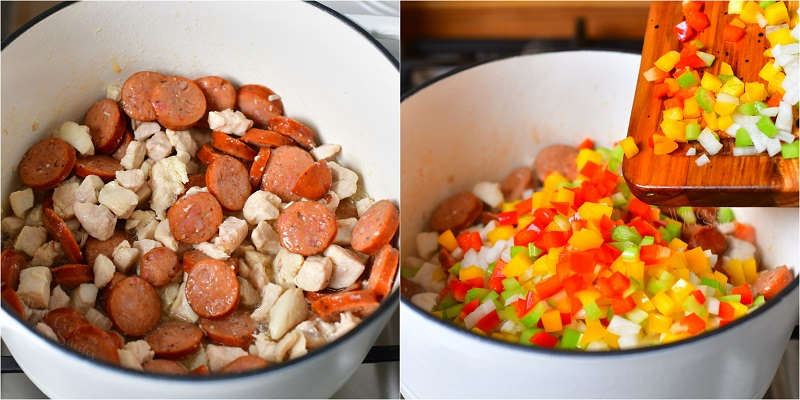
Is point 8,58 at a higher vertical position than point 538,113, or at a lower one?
higher

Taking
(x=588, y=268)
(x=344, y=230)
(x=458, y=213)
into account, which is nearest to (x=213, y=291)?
(x=344, y=230)

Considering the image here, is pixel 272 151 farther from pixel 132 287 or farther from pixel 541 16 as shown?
pixel 541 16

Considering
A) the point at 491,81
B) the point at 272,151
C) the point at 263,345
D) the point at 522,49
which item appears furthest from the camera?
the point at 522,49

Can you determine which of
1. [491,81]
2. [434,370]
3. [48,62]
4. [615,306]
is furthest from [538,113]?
[48,62]

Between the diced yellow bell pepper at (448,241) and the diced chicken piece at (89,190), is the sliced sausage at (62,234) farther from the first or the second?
the diced yellow bell pepper at (448,241)

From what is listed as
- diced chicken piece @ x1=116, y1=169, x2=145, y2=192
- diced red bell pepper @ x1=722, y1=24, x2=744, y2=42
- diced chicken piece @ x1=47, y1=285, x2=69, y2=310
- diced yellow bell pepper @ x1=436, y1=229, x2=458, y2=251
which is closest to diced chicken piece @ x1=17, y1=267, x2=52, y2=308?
diced chicken piece @ x1=47, y1=285, x2=69, y2=310

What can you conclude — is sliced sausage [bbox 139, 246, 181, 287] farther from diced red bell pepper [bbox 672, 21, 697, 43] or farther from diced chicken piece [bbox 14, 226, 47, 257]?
diced red bell pepper [bbox 672, 21, 697, 43]
